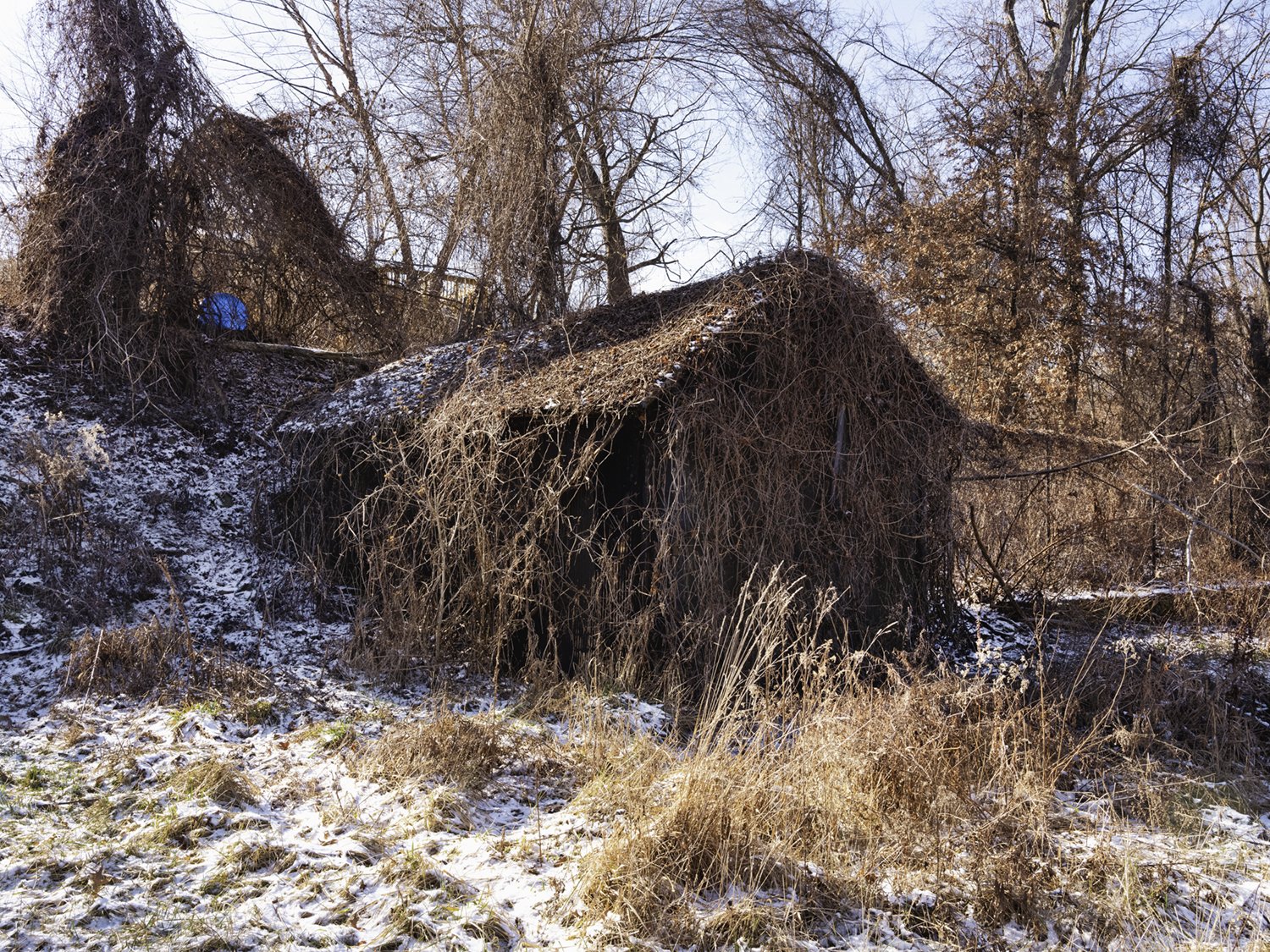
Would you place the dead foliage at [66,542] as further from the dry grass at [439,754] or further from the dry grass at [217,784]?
the dry grass at [439,754]

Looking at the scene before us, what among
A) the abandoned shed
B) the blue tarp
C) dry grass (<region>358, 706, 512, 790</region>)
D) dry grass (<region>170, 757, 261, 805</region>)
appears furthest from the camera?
the blue tarp

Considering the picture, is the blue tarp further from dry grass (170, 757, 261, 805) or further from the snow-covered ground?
dry grass (170, 757, 261, 805)

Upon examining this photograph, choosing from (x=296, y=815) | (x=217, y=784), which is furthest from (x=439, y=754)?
(x=217, y=784)

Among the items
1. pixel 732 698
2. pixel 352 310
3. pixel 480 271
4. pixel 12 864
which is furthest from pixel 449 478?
pixel 352 310

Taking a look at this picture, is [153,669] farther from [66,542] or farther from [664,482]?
[664,482]

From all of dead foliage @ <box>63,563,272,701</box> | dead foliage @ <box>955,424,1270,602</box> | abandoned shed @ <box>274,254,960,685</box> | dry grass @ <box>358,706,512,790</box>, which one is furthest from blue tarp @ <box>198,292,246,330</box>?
dead foliage @ <box>955,424,1270,602</box>

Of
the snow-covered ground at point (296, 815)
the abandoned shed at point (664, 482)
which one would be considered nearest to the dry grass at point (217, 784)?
the snow-covered ground at point (296, 815)

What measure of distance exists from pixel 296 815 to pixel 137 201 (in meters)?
9.02

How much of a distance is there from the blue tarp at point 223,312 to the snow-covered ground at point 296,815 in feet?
13.6

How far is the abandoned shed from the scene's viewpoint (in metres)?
6.68

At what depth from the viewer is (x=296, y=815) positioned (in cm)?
466

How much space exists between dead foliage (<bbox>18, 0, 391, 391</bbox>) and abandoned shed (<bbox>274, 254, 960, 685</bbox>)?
175 inches

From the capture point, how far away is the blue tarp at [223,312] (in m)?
11.8

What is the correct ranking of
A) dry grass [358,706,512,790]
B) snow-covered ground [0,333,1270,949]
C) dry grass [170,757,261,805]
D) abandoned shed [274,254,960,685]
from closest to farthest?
1. snow-covered ground [0,333,1270,949]
2. dry grass [170,757,261,805]
3. dry grass [358,706,512,790]
4. abandoned shed [274,254,960,685]
